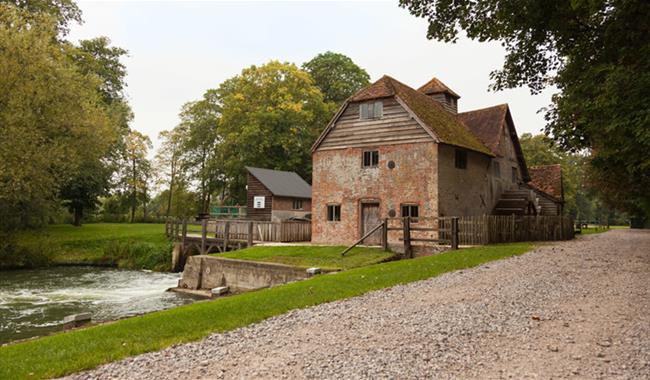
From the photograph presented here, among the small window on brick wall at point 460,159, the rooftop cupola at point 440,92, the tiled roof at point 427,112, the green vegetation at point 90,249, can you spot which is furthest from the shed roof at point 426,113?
the green vegetation at point 90,249

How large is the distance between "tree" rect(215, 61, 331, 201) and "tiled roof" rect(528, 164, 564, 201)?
23.2 meters

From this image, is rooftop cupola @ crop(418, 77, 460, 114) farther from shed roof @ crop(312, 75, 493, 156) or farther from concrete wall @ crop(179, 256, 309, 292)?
concrete wall @ crop(179, 256, 309, 292)

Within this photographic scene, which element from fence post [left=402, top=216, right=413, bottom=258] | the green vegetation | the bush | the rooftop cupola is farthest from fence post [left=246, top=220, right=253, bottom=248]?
the rooftop cupola

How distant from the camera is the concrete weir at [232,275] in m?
18.0

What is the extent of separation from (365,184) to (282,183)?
19262 millimetres

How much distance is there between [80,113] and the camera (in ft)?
101

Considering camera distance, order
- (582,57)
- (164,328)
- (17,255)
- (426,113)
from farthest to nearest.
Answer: (17,255), (426,113), (582,57), (164,328)

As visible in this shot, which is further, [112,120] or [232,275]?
[112,120]

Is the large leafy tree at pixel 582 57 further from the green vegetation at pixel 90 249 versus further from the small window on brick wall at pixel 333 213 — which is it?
the green vegetation at pixel 90 249

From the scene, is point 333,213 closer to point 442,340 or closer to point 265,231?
point 265,231

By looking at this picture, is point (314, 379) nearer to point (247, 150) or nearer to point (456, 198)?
point (456, 198)

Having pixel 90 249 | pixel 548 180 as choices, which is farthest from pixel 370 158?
pixel 90 249

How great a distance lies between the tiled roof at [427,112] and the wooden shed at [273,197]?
17.2 m

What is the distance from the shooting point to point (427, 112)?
978 inches
